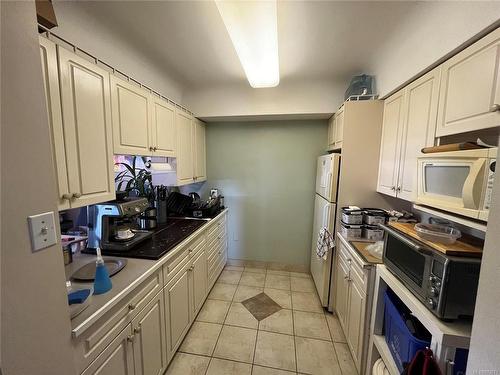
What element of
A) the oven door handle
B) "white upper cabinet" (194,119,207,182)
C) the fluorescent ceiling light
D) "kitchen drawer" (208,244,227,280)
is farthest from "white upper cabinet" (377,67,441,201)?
"white upper cabinet" (194,119,207,182)

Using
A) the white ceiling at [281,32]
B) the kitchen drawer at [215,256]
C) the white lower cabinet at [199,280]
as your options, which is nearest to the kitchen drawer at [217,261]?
the kitchen drawer at [215,256]

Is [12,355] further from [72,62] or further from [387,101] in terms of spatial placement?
[387,101]

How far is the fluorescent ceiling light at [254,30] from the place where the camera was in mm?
1049

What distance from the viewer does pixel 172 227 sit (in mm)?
2092

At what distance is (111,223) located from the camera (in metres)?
1.50

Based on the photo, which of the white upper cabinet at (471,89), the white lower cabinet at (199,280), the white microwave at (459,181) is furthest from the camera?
the white lower cabinet at (199,280)

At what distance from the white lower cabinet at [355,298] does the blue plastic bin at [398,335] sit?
5.6 inches

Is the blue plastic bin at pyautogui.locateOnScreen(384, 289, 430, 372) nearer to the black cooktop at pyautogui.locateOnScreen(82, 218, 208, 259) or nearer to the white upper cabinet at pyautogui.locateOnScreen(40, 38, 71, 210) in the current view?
the black cooktop at pyautogui.locateOnScreen(82, 218, 208, 259)

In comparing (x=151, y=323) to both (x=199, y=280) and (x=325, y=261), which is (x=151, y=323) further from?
(x=325, y=261)

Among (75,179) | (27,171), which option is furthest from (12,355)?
(75,179)

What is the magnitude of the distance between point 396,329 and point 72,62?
2.30 m

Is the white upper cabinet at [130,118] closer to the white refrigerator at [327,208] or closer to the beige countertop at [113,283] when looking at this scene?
the beige countertop at [113,283]

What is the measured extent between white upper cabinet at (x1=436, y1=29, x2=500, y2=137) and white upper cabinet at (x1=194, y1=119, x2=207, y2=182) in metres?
2.41

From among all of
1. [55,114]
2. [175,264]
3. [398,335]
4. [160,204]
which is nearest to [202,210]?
[160,204]
